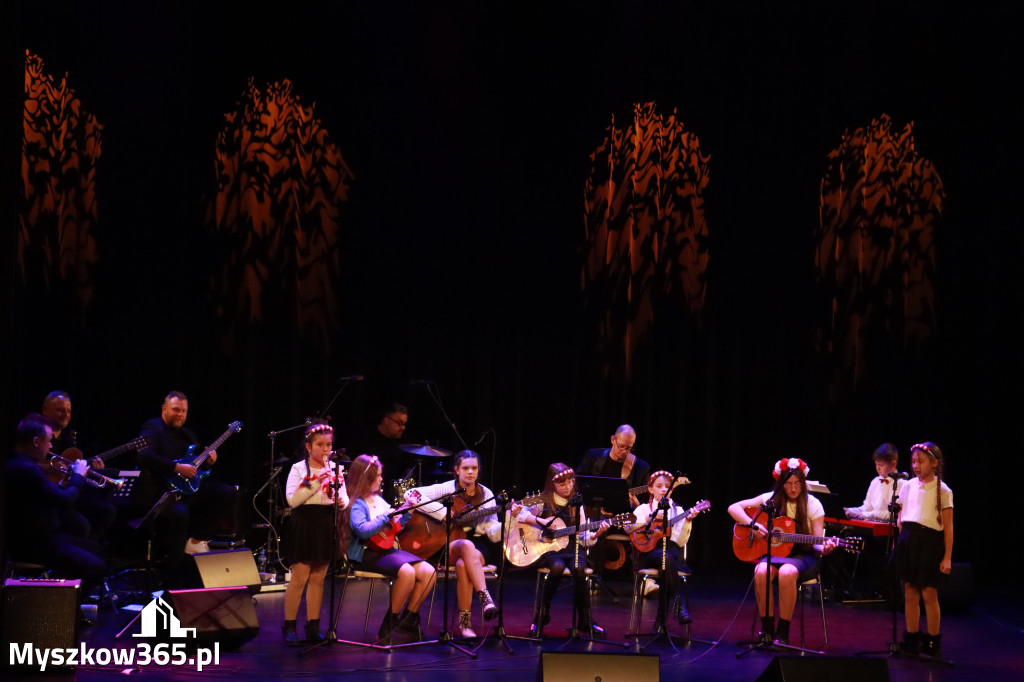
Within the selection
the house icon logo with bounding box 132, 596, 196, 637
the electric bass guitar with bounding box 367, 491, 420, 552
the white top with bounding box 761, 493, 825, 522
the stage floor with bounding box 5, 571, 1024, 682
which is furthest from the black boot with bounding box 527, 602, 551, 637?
the house icon logo with bounding box 132, 596, 196, 637

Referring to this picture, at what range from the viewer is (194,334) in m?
10.2

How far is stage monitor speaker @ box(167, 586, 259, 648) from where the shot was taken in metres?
6.30

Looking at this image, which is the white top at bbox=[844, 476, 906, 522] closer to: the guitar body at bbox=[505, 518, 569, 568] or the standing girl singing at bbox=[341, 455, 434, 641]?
the guitar body at bbox=[505, 518, 569, 568]

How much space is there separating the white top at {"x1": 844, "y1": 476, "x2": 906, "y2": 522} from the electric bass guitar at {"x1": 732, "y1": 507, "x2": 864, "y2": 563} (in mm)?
1522

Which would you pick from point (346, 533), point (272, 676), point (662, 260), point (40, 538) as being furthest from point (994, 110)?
point (40, 538)

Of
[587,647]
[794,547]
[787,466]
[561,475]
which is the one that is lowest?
[587,647]

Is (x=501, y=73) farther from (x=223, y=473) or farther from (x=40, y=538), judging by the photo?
(x=40, y=538)

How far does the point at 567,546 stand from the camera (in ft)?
25.6

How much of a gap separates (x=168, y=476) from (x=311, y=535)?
2136 mm

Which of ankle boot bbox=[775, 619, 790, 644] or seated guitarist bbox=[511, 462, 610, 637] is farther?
seated guitarist bbox=[511, 462, 610, 637]

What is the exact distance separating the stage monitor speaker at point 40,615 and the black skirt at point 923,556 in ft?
17.2

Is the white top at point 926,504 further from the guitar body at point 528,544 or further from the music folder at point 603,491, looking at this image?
the guitar body at point 528,544

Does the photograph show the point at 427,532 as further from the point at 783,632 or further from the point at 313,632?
the point at 783,632

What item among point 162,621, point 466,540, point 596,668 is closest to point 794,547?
point 466,540
